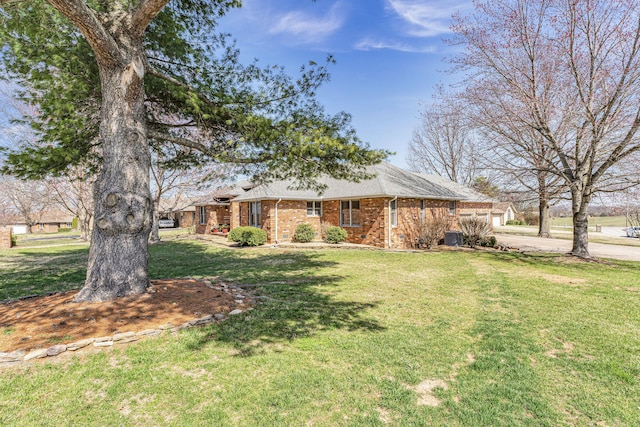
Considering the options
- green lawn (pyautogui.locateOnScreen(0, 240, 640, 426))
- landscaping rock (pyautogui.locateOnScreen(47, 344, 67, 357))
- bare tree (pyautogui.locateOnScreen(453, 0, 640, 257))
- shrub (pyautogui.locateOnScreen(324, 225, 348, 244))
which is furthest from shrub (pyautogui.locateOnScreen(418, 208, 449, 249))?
landscaping rock (pyautogui.locateOnScreen(47, 344, 67, 357))

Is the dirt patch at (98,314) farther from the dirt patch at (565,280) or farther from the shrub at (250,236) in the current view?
the shrub at (250,236)

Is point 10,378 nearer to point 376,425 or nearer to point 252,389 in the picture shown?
point 252,389

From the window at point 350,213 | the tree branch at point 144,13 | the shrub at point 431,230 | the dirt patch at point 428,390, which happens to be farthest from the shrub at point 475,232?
the tree branch at point 144,13

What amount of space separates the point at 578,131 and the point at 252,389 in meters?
14.3

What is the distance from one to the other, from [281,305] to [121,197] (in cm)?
364

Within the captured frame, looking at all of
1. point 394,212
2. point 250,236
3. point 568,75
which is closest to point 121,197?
point 250,236

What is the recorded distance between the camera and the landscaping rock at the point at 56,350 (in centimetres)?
378

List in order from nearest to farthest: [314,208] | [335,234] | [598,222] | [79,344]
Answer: [79,344], [335,234], [314,208], [598,222]

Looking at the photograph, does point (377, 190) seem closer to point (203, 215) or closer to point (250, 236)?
point (250, 236)

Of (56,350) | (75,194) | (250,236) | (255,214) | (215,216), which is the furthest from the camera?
(215,216)

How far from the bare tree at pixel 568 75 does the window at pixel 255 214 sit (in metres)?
13.5

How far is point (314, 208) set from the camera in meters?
19.1

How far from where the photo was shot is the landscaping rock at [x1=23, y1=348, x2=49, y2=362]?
3.70 m

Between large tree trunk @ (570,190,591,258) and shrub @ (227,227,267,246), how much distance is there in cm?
1470
